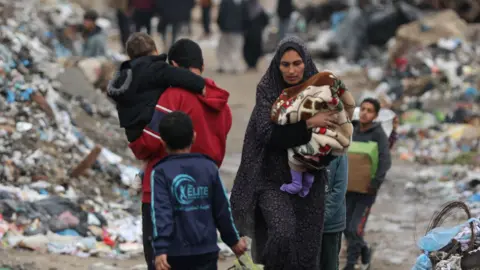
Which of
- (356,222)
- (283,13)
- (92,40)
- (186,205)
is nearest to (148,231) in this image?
(186,205)

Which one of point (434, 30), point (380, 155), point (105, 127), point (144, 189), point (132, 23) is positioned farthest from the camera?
point (132, 23)

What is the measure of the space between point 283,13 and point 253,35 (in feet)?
9.40

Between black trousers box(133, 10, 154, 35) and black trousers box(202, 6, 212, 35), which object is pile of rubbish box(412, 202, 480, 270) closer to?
black trousers box(133, 10, 154, 35)

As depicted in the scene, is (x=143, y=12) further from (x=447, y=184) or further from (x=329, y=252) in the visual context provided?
(x=329, y=252)

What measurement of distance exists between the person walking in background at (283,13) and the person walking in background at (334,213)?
17.3 m

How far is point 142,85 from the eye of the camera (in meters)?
5.09

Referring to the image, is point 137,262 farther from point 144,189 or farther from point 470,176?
point 470,176

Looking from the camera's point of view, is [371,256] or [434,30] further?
[434,30]

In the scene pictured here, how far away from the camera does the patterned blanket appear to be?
4930 millimetres

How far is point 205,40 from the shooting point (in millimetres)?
25031

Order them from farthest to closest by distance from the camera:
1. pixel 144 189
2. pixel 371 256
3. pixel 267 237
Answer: pixel 371 256 < pixel 267 237 < pixel 144 189

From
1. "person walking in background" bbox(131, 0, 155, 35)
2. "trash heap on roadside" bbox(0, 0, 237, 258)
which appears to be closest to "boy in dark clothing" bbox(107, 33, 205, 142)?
"trash heap on roadside" bbox(0, 0, 237, 258)

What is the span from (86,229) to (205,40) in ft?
57.4

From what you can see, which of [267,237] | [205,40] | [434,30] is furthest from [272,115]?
[205,40]
